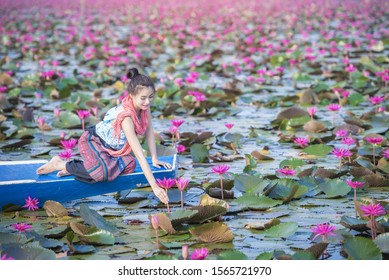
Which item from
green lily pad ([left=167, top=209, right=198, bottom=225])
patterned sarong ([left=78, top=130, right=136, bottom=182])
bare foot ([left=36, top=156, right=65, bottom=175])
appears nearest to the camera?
green lily pad ([left=167, top=209, right=198, bottom=225])

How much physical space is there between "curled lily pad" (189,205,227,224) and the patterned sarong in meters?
0.72

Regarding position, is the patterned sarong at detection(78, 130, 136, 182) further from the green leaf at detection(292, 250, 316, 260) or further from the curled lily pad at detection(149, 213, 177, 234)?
the green leaf at detection(292, 250, 316, 260)

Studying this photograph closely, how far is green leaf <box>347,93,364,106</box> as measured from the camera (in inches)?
282

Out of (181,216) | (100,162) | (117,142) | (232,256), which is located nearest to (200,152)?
(117,142)

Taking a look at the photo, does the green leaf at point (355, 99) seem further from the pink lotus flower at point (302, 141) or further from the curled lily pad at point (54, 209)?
the curled lily pad at point (54, 209)

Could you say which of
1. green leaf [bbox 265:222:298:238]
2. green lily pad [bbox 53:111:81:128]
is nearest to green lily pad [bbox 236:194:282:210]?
green leaf [bbox 265:222:298:238]

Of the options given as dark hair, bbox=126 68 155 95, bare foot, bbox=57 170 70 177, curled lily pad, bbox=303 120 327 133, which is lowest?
curled lily pad, bbox=303 120 327 133

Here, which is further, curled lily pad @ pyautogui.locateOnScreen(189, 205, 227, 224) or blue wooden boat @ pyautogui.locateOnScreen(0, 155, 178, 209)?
blue wooden boat @ pyautogui.locateOnScreen(0, 155, 178, 209)

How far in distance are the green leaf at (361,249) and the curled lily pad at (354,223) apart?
0.99 feet

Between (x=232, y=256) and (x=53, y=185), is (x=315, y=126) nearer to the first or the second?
(x=53, y=185)
